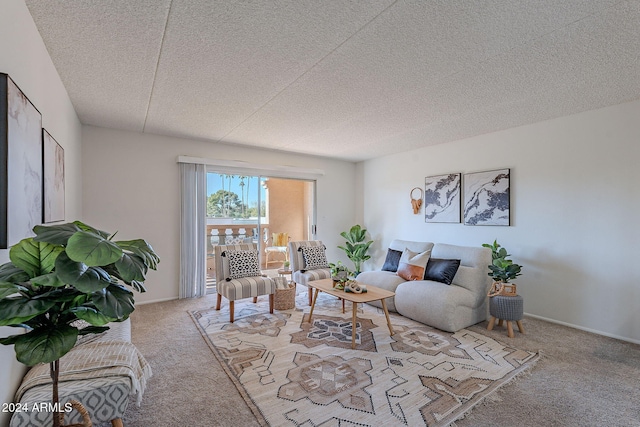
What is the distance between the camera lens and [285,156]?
5.56 m

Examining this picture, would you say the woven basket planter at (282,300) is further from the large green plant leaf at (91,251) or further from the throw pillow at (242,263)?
the large green plant leaf at (91,251)

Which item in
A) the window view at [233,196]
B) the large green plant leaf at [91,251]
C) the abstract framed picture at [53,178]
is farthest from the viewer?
the window view at [233,196]

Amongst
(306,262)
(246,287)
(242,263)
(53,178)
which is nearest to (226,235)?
(242,263)

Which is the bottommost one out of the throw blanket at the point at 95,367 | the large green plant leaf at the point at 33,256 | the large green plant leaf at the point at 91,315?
the throw blanket at the point at 95,367

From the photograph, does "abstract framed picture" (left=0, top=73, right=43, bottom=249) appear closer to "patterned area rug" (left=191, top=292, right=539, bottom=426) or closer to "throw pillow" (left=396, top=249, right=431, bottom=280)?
"patterned area rug" (left=191, top=292, right=539, bottom=426)

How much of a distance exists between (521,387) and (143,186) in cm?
491

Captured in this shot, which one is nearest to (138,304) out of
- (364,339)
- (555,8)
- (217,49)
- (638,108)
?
(364,339)

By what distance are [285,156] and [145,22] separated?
148 inches

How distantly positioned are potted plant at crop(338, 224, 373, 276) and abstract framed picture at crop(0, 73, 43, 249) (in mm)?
4731

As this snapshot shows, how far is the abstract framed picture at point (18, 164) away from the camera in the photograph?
1.32 meters

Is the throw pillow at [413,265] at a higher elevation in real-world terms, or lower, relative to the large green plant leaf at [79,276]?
lower

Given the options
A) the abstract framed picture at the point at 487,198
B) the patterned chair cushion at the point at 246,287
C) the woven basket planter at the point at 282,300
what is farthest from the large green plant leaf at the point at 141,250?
the abstract framed picture at the point at 487,198

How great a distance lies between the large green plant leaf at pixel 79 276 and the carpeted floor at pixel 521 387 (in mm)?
1383

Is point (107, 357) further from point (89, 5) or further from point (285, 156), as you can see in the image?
point (285, 156)
